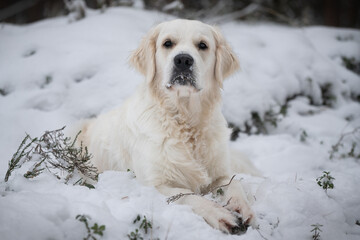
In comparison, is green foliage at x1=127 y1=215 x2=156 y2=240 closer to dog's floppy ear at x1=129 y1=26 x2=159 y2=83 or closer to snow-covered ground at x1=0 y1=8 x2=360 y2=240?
snow-covered ground at x1=0 y1=8 x2=360 y2=240

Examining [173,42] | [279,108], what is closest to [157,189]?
[173,42]

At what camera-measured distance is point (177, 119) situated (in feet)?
8.83

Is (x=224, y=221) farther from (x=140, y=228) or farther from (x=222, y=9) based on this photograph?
(x=222, y=9)

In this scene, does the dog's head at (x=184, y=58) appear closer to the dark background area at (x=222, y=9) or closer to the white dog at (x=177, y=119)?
the white dog at (x=177, y=119)

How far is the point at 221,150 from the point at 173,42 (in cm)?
114

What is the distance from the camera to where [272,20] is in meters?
7.67

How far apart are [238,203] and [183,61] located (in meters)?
1.26

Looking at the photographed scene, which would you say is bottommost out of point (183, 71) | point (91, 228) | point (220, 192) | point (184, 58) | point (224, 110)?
point (224, 110)

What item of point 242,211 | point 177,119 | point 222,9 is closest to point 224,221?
point 242,211

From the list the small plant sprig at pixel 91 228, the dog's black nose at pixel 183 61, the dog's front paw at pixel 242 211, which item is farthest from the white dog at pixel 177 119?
the small plant sprig at pixel 91 228

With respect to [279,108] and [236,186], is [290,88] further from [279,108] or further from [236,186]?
[236,186]

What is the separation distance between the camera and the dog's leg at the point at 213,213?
1.82 metres

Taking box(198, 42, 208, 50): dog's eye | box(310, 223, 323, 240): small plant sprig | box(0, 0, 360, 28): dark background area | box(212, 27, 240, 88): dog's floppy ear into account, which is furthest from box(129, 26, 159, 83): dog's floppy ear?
box(0, 0, 360, 28): dark background area

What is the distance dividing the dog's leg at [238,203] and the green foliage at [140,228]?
0.65m
